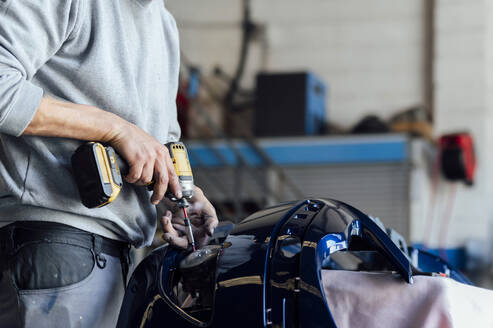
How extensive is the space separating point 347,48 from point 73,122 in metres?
5.20

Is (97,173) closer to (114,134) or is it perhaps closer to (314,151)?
(114,134)

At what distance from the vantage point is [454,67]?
17.6 ft

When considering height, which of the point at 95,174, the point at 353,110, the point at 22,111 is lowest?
the point at 353,110

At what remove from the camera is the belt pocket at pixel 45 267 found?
942 millimetres

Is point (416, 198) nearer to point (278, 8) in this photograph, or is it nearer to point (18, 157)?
point (278, 8)

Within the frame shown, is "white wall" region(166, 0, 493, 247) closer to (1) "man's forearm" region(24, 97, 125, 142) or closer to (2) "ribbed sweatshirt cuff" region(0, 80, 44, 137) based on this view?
(1) "man's forearm" region(24, 97, 125, 142)

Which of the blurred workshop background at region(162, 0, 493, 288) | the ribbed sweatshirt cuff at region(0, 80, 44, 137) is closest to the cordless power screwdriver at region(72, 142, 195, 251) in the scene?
the ribbed sweatshirt cuff at region(0, 80, 44, 137)

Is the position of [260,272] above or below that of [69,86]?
below

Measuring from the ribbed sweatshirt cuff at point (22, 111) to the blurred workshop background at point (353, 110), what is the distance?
148 inches

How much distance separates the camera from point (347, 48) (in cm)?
588

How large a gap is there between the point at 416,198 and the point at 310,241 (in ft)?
13.7

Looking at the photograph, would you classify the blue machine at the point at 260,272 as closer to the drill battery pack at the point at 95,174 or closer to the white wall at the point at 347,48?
the drill battery pack at the point at 95,174

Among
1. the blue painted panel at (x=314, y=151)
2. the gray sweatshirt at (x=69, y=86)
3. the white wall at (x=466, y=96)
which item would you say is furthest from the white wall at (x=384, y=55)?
the gray sweatshirt at (x=69, y=86)

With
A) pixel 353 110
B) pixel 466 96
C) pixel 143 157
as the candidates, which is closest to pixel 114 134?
pixel 143 157
